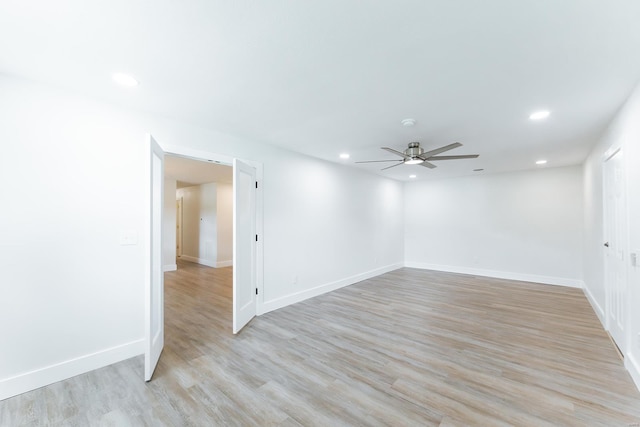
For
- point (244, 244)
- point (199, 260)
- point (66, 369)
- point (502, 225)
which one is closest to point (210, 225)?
point (199, 260)

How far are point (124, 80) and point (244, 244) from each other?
2065mm

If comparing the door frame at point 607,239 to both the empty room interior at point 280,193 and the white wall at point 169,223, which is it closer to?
the empty room interior at point 280,193

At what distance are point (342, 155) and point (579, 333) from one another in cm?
387

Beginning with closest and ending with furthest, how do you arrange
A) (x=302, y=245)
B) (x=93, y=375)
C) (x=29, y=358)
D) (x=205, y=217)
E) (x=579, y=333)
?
(x=29, y=358) → (x=93, y=375) → (x=579, y=333) → (x=302, y=245) → (x=205, y=217)

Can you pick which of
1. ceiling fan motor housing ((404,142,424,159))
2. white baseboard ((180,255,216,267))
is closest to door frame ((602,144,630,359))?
ceiling fan motor housing ((404,142,424,159))

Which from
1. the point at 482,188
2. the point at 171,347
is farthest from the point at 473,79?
the point at 482,188

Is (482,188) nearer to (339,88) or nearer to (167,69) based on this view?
(339,88)

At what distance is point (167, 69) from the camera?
202 centimetres

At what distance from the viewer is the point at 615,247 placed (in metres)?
2.92

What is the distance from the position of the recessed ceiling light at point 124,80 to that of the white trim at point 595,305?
223 inches

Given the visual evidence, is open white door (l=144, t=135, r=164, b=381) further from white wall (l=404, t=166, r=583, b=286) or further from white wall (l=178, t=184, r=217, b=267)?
white wall (l=404, t=166, r=583, b=286)

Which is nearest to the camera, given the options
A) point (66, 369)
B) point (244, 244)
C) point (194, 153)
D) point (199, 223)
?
point (66, 369)

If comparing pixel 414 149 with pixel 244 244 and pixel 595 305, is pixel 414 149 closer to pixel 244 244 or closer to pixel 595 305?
pixel 244 244

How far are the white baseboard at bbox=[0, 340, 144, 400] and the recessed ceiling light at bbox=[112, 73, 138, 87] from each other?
2.39 m
